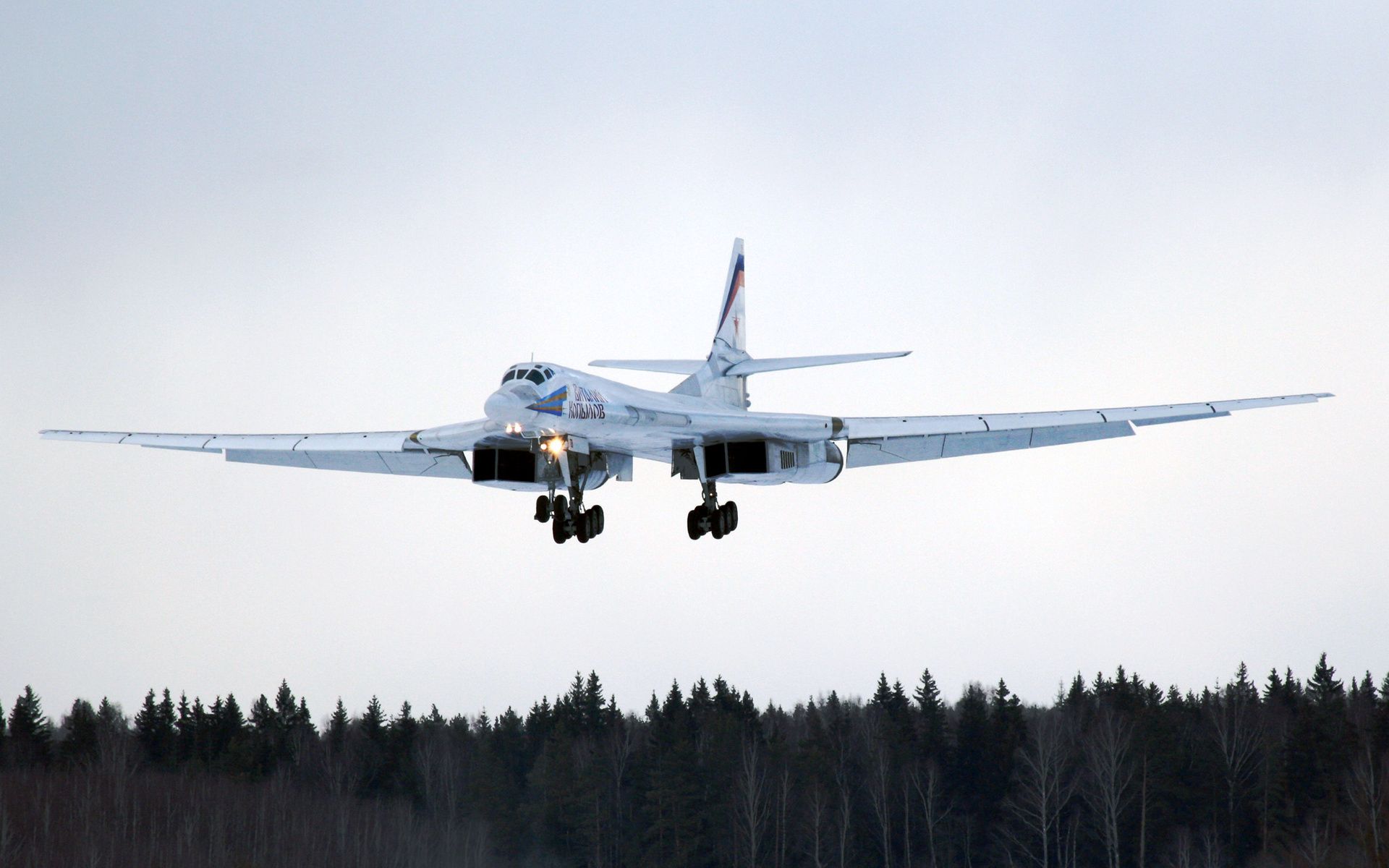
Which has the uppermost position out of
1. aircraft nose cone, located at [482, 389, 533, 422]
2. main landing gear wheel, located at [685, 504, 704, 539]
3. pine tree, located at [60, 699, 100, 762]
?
aircraft nose cone, located at [482, 389, 533, 422]

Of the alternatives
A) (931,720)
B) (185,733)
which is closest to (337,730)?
(185,733)

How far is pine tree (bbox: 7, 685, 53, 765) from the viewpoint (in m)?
79.6

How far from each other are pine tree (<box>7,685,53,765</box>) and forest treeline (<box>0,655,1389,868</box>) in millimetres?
122

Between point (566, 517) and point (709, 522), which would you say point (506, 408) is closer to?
point (566, 517)

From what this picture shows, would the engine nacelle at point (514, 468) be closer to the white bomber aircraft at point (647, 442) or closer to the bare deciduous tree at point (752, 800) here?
the white bomber aircraft at point (647, 442)

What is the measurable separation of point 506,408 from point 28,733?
69.0 metres

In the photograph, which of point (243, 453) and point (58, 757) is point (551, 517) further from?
point (58, 757)

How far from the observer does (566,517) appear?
2625cm

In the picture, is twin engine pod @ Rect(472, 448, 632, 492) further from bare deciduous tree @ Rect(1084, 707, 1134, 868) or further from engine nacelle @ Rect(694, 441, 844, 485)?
bare deciduous tree @ Rect(1084, 707, 1134, 868)

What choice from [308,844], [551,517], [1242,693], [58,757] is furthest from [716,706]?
[551,517]

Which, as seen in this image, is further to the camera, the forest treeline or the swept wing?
the forest treeline

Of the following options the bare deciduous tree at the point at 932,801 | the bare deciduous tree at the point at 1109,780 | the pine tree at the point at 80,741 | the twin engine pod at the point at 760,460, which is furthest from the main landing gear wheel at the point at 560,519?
the pine tree at the point at 80,741

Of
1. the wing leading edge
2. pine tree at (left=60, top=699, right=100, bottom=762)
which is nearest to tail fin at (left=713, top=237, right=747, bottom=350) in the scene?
the wing leading edge

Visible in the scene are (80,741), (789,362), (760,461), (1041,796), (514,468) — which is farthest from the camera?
(80,741)
